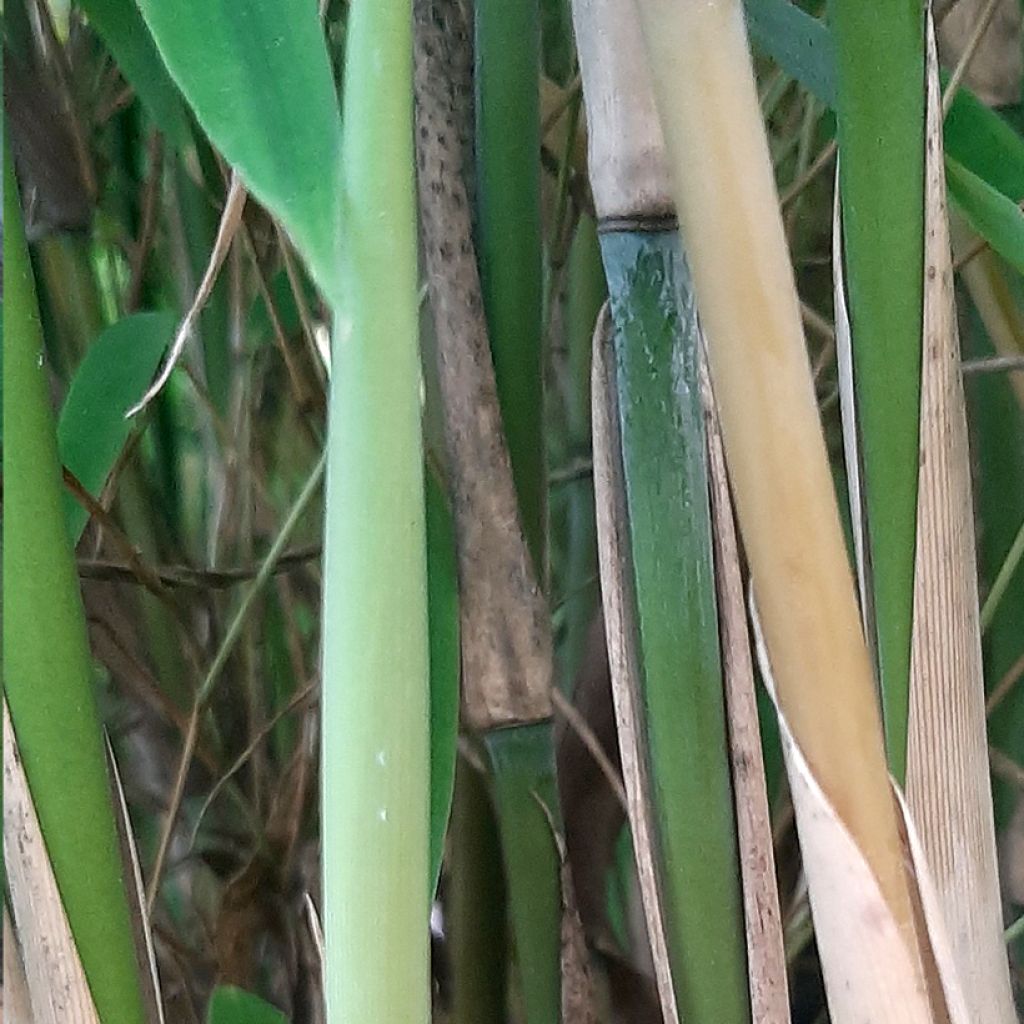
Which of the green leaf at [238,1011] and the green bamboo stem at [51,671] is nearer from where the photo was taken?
the green bamboo stem at [51,671]

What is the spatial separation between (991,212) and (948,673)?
73 millimetres

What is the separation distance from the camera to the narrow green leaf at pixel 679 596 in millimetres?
183

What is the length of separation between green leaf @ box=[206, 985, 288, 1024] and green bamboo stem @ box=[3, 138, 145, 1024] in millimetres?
115

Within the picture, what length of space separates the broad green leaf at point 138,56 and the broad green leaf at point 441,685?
0.13 metres

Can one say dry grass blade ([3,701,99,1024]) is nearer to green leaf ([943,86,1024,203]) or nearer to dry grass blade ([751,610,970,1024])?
dry grass blade ([751,610,970,1024])

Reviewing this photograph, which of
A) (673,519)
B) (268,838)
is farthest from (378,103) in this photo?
(268,838)

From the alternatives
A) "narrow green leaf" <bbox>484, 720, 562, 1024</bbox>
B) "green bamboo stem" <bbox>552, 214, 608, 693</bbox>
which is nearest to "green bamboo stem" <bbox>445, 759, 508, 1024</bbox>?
"narrow green leaf" <bbox>484, 720, 562, 1024</bbox>

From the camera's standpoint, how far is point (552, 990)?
9.1 inches

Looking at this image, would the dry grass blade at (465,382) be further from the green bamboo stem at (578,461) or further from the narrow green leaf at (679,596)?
the green bamboo stem at (578,461)

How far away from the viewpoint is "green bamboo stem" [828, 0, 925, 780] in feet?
0.49

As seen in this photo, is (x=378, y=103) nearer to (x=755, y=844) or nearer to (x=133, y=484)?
(x=755, y=844)

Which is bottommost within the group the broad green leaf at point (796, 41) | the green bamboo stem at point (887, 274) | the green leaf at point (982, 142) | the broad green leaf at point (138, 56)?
the green bamboo stem at point (887, 274)

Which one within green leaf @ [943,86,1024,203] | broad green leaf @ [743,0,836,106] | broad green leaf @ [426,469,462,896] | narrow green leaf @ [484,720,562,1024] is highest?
broad green leaf @ [743,0,836,106]

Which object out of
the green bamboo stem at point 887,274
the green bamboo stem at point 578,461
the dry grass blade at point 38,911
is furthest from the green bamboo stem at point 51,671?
the green bamboo stem at point 578,461
